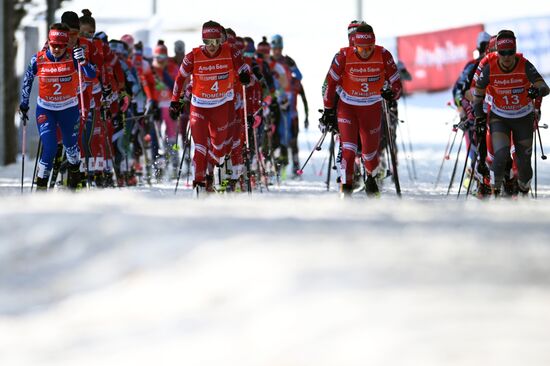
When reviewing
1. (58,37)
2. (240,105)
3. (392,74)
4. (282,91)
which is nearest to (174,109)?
(58,37)

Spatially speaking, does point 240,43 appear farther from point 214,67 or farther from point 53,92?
point 53,92

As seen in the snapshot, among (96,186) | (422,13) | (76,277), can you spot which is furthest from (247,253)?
(422,13)

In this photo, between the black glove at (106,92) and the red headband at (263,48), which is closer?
the black glove at (106,92)

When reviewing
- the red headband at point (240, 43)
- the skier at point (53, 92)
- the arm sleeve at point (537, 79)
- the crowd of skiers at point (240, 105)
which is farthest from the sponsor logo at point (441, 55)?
the skier at point (53, 92)

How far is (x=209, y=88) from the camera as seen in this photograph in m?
14.9

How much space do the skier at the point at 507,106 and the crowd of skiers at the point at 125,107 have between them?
2.31m

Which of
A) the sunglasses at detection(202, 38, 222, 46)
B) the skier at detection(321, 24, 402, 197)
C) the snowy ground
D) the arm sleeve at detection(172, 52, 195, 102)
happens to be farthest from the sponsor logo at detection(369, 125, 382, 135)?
the snowy ground

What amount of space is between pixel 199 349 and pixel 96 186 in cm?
1136

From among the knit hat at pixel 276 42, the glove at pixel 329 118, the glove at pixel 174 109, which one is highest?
the knit hat at pixel 276 42

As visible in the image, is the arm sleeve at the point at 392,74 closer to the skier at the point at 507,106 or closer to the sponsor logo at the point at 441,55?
the skier at the point at 507,106

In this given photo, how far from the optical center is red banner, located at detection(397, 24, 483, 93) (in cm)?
3916

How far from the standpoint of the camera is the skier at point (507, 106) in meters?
14.7

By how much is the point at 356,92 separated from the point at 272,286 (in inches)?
320

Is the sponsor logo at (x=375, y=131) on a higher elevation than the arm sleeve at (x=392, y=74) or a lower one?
lower
